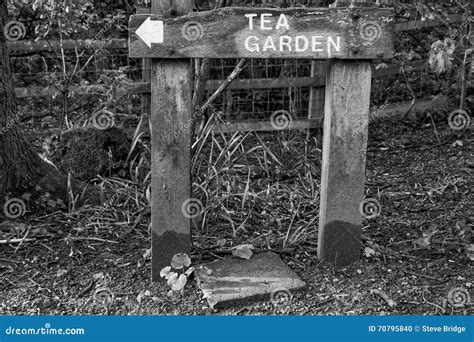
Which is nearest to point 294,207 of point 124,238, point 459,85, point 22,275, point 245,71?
point 124,238

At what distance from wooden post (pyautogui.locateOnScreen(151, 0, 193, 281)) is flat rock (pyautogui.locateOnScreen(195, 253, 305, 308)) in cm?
21

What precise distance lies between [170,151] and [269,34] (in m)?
0.77

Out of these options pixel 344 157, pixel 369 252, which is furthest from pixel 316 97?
pixel 344 157

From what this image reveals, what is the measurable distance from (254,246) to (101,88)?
8.74 ft

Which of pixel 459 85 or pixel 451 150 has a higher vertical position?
pixel 459 85

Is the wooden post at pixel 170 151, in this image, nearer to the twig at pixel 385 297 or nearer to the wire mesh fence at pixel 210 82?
the twig at pixel 385 297

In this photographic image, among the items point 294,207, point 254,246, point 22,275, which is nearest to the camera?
point 22,275

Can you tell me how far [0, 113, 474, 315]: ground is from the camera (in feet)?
11.5

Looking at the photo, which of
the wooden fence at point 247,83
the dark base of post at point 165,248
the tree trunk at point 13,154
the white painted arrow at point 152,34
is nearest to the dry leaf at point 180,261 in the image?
the dark base of post at point 165,248

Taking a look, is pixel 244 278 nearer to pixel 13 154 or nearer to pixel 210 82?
pixel 13 154

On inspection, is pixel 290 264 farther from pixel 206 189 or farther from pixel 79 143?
pixel 79 143

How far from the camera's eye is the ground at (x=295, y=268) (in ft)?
11.5

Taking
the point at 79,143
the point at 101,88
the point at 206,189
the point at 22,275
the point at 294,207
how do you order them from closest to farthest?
the point at 22,275 → the point at 206,189 → the point at 294,207 → the point at 79,143 → the point at 101,88

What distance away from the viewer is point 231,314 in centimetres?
341
